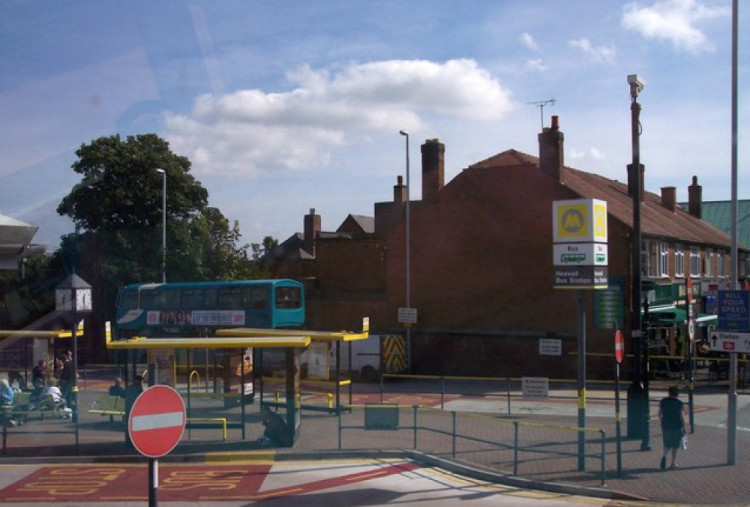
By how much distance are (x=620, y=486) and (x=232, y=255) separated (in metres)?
33.7

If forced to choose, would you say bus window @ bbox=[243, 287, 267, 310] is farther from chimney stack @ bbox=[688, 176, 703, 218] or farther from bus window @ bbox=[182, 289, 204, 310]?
chimney stack @ bbox=[688, 176, 703, 218]

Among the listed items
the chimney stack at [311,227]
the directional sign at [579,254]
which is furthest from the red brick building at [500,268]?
the chimney stack at [311,227]

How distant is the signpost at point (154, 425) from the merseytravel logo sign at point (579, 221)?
8753mm

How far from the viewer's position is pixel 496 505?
463 inches

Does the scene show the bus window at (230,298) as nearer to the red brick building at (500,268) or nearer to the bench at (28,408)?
the red brick building at (500,268)

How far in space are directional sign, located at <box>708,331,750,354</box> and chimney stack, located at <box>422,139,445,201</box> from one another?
2295cm

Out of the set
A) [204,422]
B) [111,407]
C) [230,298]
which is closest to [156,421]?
[204,422]

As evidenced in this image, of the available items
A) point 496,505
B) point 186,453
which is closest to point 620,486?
point 496,505

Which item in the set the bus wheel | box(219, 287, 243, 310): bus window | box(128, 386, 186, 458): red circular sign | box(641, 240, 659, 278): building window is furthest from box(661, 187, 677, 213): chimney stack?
box(128, 386, 186, 458): red circular sign

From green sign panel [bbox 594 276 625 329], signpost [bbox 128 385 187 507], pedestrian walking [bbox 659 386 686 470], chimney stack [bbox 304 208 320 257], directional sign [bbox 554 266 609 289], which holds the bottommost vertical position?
pedestrian walking [bbox 659 386 686 470]

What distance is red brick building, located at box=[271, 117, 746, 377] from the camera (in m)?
32.9

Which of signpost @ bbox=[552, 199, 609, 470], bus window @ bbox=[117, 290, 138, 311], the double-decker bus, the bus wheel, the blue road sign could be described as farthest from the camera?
bus window @ bbox=[117, 290, 138, 311]

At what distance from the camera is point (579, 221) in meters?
14.4

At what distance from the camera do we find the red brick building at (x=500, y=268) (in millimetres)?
32938
